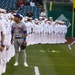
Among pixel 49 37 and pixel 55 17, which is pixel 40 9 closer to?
pixel 55 17

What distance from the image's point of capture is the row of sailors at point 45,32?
32.1m

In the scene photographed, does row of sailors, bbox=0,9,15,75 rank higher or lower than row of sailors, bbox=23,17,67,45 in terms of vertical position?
higher

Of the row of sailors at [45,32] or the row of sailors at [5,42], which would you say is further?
the row of sailors at [45,32]

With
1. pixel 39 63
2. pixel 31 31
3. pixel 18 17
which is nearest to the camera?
pixel 18 17

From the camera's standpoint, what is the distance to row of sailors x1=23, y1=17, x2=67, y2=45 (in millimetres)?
32078

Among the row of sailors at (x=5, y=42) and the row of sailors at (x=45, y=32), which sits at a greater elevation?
the row of sailors at (x=5, y=42)

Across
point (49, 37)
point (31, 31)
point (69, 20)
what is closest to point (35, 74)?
point (31, 31)

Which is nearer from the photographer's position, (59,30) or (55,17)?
(59,30)

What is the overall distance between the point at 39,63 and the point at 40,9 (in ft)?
92.1

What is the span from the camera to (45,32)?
3425 centimetres

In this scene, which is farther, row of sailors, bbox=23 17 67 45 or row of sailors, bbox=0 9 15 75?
row of sailors, bbox=23 17 67 45

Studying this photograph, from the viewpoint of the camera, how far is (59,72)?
47.5ft

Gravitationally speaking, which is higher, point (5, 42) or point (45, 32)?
point (5, 42)

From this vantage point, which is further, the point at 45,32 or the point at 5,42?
the point at 45,32
